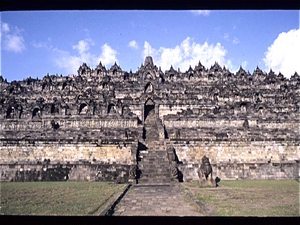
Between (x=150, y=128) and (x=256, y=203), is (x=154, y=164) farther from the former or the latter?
(x=150, y=128)

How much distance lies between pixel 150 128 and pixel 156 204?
1650 centimetres

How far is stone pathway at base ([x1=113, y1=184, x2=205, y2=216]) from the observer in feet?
25.7

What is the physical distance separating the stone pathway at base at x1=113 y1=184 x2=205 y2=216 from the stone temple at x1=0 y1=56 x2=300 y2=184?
3.71m

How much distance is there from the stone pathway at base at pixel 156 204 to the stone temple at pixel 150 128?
3710mm

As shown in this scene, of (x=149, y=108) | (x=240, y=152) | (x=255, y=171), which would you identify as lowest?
(x=255, y=171)

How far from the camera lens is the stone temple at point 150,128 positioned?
1688 centimetres

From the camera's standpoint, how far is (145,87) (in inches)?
1524

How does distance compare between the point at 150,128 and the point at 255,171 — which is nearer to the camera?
the point at 255,171

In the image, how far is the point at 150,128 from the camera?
2544 cm

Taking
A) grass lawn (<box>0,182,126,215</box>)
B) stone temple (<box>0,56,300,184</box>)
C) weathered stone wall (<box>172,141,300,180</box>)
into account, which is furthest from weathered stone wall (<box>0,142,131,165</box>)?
grass lawn (<box>0,182,126,215</box>)

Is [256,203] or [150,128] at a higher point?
[150,128]

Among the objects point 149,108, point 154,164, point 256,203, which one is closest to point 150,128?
point 149,108

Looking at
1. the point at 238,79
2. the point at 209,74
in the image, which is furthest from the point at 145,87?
the point at 238,79
